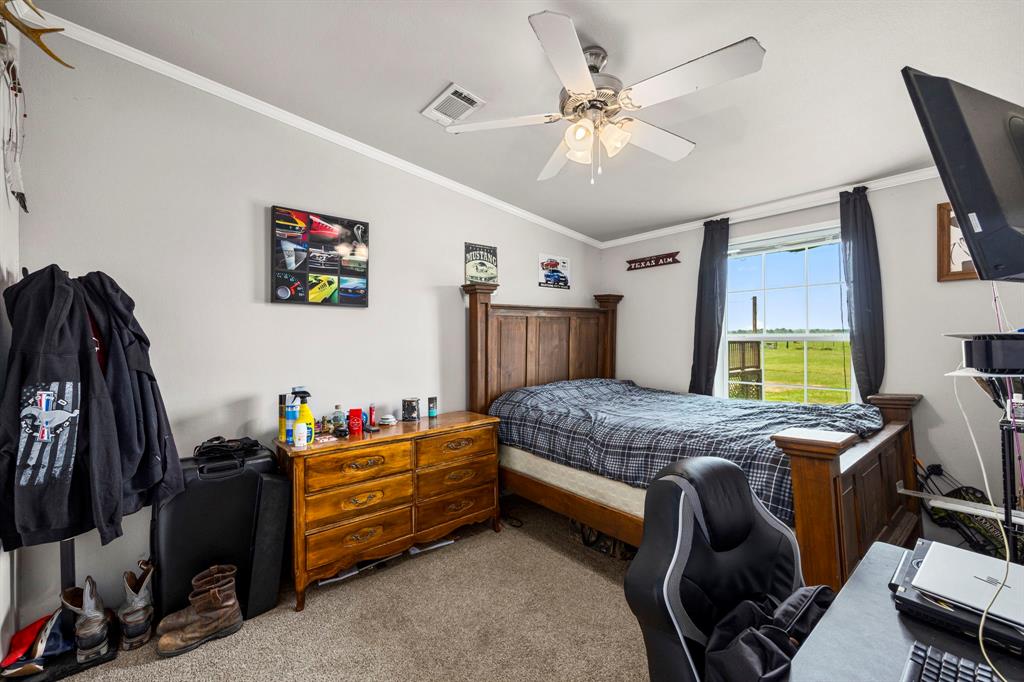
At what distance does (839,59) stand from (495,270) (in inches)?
95.0

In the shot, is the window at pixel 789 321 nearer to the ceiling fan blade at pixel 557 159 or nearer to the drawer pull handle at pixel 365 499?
the ceiling fan blade at pixel 557 159

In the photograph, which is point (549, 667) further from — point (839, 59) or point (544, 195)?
point (544, 195)

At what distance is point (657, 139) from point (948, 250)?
211 cm

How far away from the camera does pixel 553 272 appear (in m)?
4.04

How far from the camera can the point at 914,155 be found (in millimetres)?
2523

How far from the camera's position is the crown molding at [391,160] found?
204 centimetres

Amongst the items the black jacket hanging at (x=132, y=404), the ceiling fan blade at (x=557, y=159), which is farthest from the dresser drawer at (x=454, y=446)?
the ceiling fan blade at (x=557, y=159)

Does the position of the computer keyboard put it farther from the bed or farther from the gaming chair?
the bed

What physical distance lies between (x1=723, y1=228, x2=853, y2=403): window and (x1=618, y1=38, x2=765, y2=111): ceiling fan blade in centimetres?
230

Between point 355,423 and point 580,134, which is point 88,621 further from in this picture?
point 580,134

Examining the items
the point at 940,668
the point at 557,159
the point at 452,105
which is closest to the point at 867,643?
the point at 940,668

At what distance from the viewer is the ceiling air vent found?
2.18 m

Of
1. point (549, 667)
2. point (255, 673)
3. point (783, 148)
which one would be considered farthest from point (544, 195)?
point (255, 673)

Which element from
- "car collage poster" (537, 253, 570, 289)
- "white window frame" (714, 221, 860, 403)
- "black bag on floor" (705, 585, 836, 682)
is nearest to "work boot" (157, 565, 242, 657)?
"black bag on floor" (705, 585, 836, 682)
